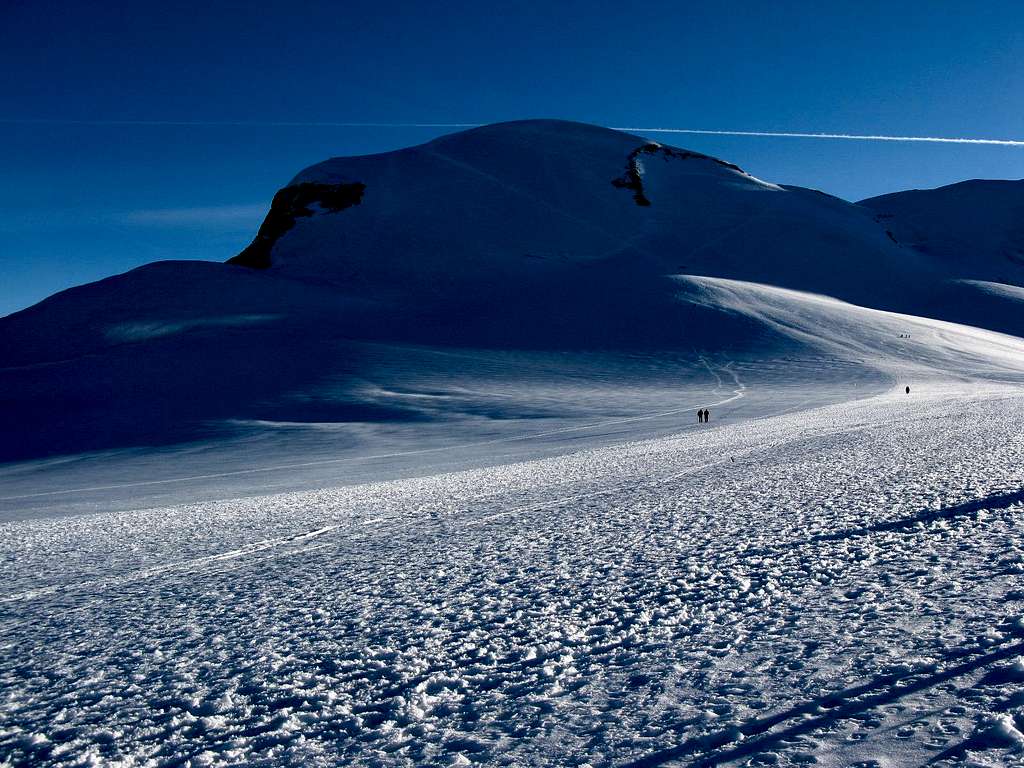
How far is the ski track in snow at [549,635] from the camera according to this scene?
15.5 ft

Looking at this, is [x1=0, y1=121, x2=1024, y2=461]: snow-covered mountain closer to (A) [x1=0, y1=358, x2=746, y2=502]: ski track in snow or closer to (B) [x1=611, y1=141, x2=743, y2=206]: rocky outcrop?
(B) [x1=611, y1=141, x2=743, y2=206]: rocky outcrop

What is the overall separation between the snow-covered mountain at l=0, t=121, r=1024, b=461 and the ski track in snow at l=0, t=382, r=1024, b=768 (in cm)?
3272

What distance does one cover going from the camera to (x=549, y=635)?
6.47 metres

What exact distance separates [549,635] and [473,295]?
81.2 metres

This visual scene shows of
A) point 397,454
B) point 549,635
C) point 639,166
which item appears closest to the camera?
point 549,635

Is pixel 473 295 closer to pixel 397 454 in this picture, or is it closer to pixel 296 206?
pixel 296 206

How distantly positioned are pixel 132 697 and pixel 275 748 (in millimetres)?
1592

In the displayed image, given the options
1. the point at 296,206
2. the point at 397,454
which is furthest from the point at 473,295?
the point at 397,454

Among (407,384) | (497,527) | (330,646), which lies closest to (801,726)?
(330,646)

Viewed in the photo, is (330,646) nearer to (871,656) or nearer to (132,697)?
(132,697)

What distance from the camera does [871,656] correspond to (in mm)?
5473

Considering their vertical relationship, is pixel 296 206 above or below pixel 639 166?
below

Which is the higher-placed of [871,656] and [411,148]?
[411,148]

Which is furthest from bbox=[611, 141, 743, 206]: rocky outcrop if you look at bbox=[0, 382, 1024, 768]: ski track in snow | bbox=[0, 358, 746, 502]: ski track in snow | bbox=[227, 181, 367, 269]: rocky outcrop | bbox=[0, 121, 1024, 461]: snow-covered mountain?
bbox=[0, 382, 1024, 768]: ski track in snow
